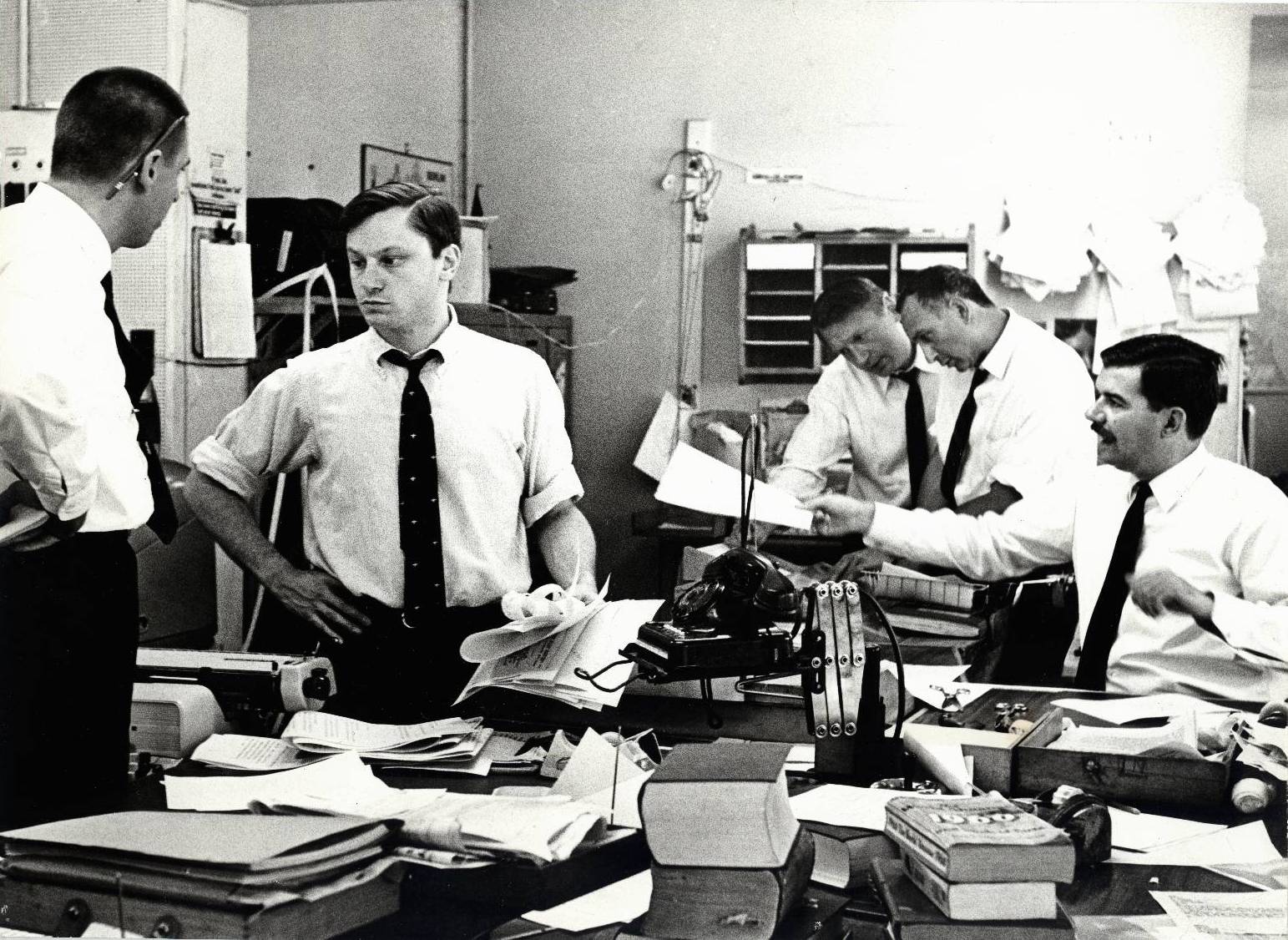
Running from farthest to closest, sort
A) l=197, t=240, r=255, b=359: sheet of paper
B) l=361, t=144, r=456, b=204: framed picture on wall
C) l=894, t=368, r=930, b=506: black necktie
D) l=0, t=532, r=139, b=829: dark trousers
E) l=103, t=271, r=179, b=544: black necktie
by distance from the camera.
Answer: l=361, t=144, r=456, b=204: framed picture on wall, l=894, t=368, r=930, b=506: black necktie, l=197, t=240, r=255, b=359: sheet of paper, l=103, t=271, r=179, b=544: black necktie, l=0, t=532, r=139, b=829: dark trousers

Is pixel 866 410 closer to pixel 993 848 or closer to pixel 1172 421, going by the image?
pixel 1172 421

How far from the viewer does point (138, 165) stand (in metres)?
2.21

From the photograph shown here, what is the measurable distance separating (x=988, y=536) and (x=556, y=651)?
178cm

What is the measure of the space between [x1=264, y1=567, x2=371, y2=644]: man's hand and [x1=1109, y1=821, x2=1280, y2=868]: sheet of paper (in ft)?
4.89

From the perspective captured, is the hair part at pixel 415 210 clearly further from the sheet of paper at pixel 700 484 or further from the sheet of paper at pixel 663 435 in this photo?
the sheet of paper at pixel 663 435

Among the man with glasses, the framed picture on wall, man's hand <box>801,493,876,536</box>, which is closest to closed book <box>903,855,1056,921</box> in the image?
the man with glasses

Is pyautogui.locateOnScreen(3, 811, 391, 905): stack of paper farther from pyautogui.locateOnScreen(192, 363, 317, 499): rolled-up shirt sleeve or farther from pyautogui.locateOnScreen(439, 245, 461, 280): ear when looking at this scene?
pyautogui.locateOnScreen(439, 245, 461, 280): ear

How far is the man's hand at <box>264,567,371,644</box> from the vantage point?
2514mm

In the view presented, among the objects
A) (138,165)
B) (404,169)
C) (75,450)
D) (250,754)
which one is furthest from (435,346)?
(404,169)

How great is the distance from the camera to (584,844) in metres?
1.45

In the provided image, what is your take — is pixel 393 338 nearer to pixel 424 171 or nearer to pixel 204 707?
pixel 204 707

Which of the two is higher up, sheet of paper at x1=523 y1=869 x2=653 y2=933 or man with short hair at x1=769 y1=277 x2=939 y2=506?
man with short hair at x1=769 y1=277 x2=939 y2=506

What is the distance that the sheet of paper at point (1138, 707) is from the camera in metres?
2.10

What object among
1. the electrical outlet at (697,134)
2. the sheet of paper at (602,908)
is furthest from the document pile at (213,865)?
the electrical outlet at (697,134)
